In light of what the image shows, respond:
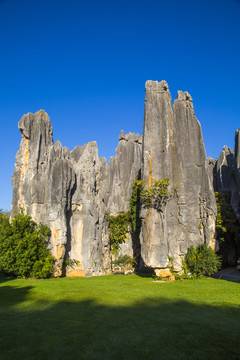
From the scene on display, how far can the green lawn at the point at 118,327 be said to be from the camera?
6652mm

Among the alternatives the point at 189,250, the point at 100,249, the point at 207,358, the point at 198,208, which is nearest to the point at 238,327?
the point at 207,358

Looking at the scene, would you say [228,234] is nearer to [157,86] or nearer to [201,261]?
[201,261]

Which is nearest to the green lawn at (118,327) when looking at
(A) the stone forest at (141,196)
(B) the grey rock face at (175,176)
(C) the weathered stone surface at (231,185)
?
(B) the grey rock face at (175,176)

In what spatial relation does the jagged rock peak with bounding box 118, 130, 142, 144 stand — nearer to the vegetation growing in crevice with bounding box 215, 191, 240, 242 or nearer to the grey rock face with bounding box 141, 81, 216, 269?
the grey rock face with bounding box 141, 81, 216, 269

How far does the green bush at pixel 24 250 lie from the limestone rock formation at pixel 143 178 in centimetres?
118

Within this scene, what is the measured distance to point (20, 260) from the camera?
70.6ft

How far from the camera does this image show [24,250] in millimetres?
22062

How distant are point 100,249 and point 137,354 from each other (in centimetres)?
2065

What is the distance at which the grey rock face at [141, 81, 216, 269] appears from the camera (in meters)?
21.9

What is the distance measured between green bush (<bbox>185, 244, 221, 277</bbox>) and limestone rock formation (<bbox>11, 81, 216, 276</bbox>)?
60 cm

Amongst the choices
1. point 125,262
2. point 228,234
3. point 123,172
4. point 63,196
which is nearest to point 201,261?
point 125,262

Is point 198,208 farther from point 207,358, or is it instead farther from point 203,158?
point 207,358

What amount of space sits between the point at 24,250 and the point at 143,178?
1064 cm

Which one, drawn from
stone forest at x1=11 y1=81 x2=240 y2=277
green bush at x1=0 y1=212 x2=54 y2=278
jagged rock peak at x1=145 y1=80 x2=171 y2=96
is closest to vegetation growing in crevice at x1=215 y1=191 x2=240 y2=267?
stone forest at x1=11 y1=81 x2=240 y2=277
